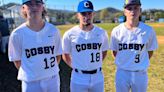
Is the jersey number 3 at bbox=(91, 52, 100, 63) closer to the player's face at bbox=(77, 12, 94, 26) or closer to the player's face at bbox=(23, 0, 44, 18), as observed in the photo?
the player's face at bbox=(77, 12, 94, 26)

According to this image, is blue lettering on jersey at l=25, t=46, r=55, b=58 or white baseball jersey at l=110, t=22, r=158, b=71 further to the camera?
white baseball jersey at l=110, t=22, r=158, b=71

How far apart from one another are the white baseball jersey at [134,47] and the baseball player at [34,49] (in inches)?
46.7

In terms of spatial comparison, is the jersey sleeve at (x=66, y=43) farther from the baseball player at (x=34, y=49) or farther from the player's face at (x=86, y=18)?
the baseball player at (x=34, y=49)

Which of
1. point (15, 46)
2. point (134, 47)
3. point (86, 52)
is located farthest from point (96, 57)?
point (15, 46)

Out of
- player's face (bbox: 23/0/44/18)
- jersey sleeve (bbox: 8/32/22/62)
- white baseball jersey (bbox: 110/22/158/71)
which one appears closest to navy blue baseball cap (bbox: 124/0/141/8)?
white baseball jersey (bbox: 110/22/158/71)

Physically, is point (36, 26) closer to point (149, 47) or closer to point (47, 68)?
point (47, 68)

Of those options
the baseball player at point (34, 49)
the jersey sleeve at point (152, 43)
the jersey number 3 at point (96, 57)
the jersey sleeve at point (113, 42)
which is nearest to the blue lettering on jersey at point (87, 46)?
the jersey number 3 at point (96, 57)

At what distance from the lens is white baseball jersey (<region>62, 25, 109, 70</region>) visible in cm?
475

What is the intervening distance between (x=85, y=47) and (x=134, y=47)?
757 millimetres

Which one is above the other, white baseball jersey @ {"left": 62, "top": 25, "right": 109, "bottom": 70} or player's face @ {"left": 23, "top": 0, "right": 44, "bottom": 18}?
player's face @ {"left": 23, "top": 0, "right": 44, "bottom": 18}

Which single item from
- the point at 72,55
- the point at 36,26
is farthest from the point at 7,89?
the point at 36,26

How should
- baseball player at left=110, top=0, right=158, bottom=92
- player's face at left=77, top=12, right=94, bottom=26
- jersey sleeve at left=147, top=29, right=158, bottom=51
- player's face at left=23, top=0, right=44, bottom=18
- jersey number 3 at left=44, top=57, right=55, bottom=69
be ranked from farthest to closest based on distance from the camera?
jersey sleeve at left=147, top=29, right=158, bottom=51 < baseball player at left=110, top=0, right=158, bottom=92 < player's face at left=77, top=12, right=94, bottom=26 < jersey number 3 at left=44, top=57, right=55, bottom=69 < player's face at left=23, top=0, right=44, bottom=18

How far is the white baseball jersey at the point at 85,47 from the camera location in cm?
475

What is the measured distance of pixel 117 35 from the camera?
502 cm
